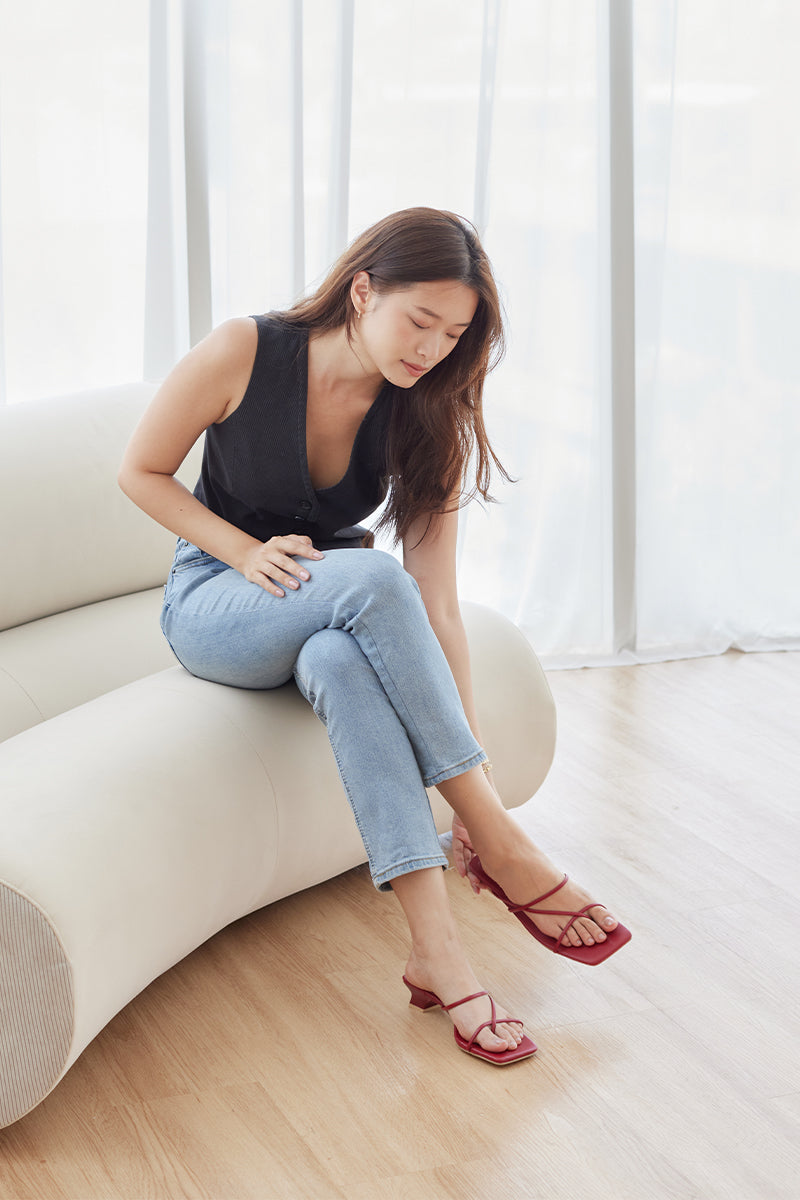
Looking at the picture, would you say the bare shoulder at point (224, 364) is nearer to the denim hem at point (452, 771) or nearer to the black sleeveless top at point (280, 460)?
the black sleeveless top at point (280, 460)

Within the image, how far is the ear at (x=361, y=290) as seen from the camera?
166cm

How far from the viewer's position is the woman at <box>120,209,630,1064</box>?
1524mm

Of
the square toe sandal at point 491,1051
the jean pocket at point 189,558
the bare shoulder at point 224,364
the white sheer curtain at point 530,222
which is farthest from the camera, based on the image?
the white sheer curtain at point 530,222

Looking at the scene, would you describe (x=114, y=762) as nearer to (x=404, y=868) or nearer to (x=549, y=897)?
(x=404, y=868)

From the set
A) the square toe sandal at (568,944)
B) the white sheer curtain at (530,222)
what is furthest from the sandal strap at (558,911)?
the white sheer curtain at (530,222)

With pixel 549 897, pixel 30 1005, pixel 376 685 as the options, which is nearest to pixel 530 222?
pixel 376 685

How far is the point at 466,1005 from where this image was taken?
153cm

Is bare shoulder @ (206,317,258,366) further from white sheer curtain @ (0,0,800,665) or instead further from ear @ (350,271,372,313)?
white sheer curtain @ (0,0,800,665)

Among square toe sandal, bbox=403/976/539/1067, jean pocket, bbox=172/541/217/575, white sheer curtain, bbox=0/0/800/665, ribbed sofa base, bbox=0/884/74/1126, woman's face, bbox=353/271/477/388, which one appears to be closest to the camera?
ribbed sofa base, bbox=0/884/74/1126

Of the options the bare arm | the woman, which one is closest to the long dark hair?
the woman

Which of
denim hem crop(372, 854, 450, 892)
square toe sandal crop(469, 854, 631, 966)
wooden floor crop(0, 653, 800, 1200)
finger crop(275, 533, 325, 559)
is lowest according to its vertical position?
wooden floor crop(0, 653, 800, 1200)

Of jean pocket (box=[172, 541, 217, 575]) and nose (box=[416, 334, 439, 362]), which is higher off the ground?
nose (box=[416, 334, 439, 362])

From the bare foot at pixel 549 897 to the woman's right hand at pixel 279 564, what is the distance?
1.42 ft

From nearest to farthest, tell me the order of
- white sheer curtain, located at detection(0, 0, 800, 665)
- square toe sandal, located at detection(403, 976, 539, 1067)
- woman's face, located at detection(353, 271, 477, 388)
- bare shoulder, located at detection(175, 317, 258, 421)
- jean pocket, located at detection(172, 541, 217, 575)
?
square toe sandal, located at detection(403, 976, 539, 1067) → woman's face, located at detection(353, 271, 477, 388) → bare shoulder, located at detection(175, 317, 258, 421) → jean pocket, located at detection(172, 541, 217, 575) → white sheer curtain, located at detection(0, 0, 800, 665)
